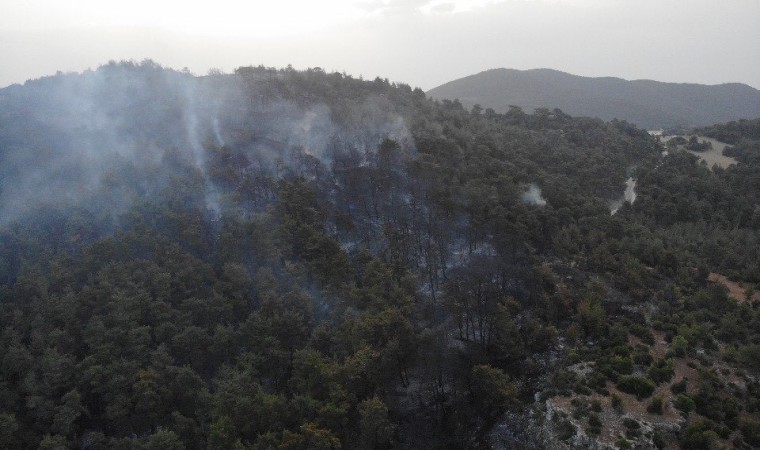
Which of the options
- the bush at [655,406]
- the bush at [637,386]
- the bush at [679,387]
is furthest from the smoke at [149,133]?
the bush at [679,387]

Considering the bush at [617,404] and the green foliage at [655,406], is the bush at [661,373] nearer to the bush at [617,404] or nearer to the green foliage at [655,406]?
the green foliage at [655,406]

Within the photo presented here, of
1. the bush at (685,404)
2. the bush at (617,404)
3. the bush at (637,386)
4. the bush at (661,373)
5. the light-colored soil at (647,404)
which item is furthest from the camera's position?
the bush at (661,373)

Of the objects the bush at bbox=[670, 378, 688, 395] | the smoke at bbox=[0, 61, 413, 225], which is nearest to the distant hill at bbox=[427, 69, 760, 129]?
the smoke at bbox=[0, 61, 413, 225]

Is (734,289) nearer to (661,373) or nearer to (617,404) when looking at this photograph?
(661,373)

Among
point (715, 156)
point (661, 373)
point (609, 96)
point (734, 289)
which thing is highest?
point (609, 96)

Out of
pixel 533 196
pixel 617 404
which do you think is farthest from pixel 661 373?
pixel 533 196

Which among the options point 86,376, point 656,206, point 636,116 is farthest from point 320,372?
point 636,116

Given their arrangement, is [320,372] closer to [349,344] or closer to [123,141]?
[349,344]

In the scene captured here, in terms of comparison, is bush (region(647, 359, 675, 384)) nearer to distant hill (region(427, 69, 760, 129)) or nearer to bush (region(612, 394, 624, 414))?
bush (region(612, 394, 624, 414))
